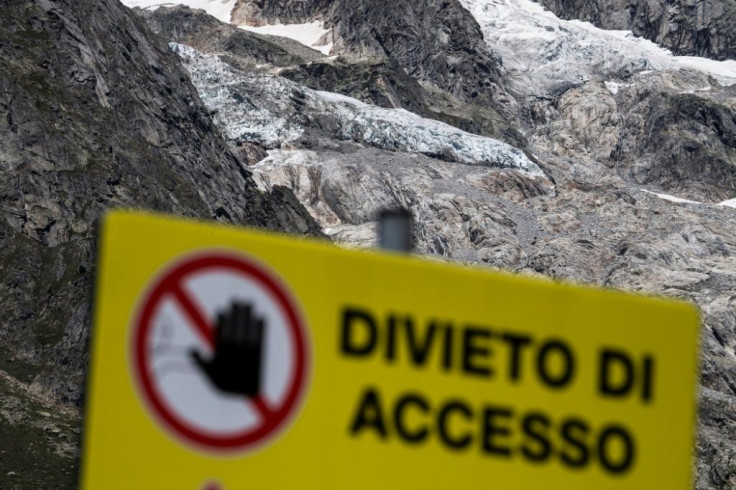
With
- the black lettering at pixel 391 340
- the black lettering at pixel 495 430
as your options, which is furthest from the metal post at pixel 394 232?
the black lettering at pixel 495 430

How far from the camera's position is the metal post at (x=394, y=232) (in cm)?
861

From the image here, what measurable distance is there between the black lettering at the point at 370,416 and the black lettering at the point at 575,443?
49.6 inches

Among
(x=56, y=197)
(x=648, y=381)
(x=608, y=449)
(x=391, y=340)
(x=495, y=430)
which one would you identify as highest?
(x=56, y=197)

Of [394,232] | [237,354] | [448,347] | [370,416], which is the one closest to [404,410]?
[370,416]

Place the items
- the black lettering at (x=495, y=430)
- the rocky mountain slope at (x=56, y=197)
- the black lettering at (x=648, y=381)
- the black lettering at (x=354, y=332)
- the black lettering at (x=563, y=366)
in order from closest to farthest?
the black lettering at (x=354, y=332), the black lettering at (x=495, y=430), the black lettering at (x=563, y=366), the black lettering at (x=648, y=381), the rocky mountain slope at (x=56, y=197)

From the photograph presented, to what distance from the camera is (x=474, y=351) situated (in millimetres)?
8258

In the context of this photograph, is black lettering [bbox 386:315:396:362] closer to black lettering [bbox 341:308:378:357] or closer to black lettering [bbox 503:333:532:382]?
black lettering [bbox 341:308:378:357]

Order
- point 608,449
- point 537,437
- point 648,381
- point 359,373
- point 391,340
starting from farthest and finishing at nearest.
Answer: point 648,381
point 608,449
point 537,437
point 391,340
point 359,373

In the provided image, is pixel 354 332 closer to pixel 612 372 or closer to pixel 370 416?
pixel 370 416

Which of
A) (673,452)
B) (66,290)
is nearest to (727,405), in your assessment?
(66,290)

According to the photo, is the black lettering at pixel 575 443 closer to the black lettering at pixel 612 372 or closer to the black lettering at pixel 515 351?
the black lettering at pixel 612 372

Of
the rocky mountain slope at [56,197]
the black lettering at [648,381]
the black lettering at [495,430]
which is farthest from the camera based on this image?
the rocky mountain slope at [56,197]

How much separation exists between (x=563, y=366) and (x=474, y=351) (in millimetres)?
656

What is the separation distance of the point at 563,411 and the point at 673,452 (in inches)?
38.2
